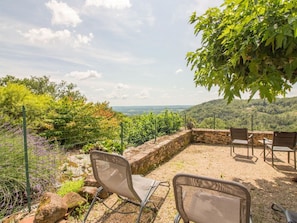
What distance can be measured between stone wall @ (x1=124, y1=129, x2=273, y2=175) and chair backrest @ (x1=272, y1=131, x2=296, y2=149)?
162cm

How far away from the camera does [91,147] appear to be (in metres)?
6.23

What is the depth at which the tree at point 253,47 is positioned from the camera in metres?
2.09

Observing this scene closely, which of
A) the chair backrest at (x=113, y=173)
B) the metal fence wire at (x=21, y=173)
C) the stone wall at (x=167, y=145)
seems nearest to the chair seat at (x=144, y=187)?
the chair backrest at (x=113, y=173)

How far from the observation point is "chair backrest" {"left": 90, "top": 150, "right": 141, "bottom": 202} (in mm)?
2232

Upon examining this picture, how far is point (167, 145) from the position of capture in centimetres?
596

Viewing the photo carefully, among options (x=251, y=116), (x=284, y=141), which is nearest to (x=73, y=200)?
(x=284, y=141)

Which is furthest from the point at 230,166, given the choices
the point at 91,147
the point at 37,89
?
the point at 37,89

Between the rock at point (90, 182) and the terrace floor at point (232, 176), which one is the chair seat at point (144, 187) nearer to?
the terrace floor at point (232, 176)

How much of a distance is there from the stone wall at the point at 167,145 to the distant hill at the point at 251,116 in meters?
0.88

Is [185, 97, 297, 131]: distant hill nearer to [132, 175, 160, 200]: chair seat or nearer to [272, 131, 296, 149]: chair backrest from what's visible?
[272, 131, 296, 149]: chair backrest

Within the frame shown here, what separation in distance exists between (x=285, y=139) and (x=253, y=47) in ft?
11.9

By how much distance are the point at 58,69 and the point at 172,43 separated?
410 inches

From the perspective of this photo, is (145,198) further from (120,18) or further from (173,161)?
(120,18)

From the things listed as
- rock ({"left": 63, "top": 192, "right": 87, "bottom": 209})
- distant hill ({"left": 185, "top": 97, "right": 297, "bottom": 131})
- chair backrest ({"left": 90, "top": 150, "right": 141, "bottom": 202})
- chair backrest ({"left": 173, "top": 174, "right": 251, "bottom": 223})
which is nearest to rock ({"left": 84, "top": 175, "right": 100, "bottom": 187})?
rock ({"left": 63, "top": 192, "right": 87, "bottom": 209})
